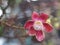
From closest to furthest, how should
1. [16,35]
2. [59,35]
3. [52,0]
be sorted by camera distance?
[16,35] → [52,0] → [59,35]

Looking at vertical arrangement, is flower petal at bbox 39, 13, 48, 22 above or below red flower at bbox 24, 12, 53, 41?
above

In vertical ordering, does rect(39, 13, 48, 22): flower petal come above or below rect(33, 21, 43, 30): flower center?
above

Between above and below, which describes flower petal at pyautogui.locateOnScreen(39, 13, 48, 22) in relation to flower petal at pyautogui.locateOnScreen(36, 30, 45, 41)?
above

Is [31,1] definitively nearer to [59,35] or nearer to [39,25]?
[39,25]

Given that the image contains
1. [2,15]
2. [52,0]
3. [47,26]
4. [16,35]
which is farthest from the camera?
[52,0]

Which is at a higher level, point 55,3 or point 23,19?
point 23,19

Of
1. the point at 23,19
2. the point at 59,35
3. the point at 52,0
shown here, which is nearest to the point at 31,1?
the point at 23,19

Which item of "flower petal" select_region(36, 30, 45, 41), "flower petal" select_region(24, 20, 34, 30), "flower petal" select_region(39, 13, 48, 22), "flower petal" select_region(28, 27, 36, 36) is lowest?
"flower petal" select_region(36, 30, 45, 41)

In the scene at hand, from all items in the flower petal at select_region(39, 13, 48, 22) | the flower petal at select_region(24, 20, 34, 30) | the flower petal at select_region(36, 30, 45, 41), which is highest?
the flower petal at select_region(39, 13, 48, 22)
